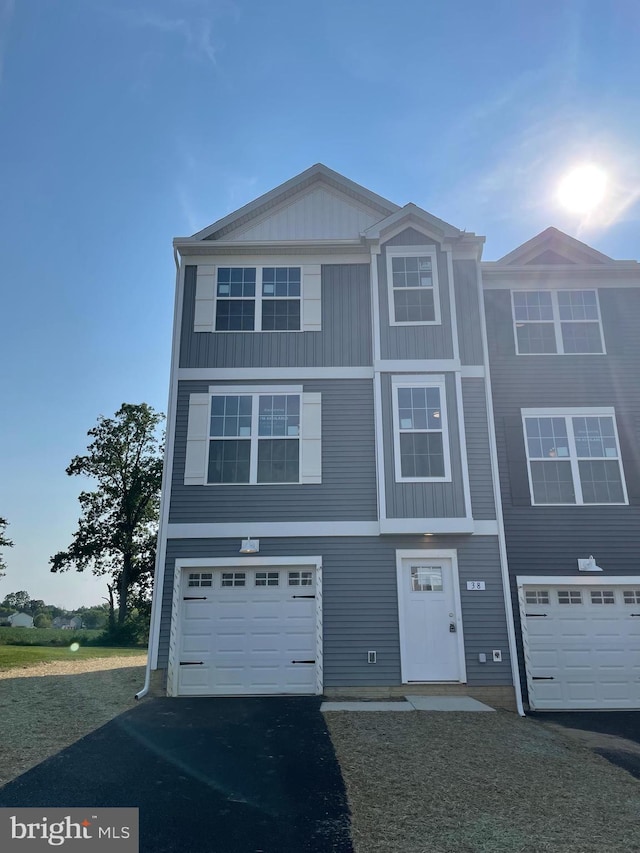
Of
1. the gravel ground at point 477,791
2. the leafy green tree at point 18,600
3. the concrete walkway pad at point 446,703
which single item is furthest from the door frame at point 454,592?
the leafy green tree at point 18,600

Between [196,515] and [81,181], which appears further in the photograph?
[81,181]

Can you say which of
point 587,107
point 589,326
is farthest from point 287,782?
point 587,107

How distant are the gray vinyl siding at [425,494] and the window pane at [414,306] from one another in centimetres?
224

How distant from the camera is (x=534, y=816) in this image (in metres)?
4.22

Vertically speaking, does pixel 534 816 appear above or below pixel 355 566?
below

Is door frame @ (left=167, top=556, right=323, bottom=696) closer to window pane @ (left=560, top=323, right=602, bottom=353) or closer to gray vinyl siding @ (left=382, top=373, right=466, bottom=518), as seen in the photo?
gray vinyl siding @ (left=382, top=373, right=466, bottom=518)

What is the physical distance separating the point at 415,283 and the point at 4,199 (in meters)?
8.23

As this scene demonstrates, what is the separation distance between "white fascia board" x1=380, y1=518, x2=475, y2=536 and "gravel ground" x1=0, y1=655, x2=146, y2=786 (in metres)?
4.93

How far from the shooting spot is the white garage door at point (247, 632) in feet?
29.7

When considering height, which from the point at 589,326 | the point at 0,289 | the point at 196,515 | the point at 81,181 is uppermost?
the point at 81,181

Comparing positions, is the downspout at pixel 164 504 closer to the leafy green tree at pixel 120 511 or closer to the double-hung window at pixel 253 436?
the double-hung window at pixel 253 436

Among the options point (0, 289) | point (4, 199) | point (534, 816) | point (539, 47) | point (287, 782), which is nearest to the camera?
point (534, 816)

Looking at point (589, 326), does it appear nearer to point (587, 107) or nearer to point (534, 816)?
point (587, 107)

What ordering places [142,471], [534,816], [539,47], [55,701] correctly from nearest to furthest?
[534,816]
[55,701]
[539,47]
[142,471]
